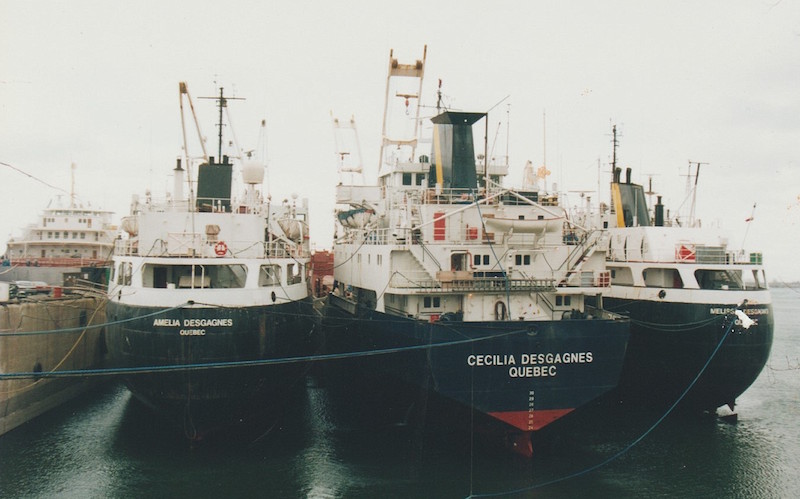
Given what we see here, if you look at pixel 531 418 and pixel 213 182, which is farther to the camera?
pixel 213 182

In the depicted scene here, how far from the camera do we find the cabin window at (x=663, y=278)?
24245mm

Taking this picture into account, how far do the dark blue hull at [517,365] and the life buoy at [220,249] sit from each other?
6.84 m

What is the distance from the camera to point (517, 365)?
56.5 ft

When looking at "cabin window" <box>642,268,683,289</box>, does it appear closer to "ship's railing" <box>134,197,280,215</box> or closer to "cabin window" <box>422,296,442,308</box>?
"cabin window" <box>422,296,442,308</box>

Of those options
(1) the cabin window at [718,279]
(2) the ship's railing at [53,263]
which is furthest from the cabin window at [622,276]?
(2) the ship's railing at [53,263]

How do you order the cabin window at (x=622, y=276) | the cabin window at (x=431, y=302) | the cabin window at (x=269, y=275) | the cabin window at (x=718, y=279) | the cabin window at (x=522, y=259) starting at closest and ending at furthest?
the cabin window at (x=431, y=302)
the cabin window at (x=522, y=259)
the cabin window at (x=269, y=275)
the cabin window at (x=718, y=279)
the cabin window at (x=622, y=276)

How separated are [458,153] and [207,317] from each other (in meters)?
10.9

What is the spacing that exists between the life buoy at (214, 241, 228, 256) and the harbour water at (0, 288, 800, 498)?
6282 millimetres

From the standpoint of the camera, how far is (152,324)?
1795 centimetres

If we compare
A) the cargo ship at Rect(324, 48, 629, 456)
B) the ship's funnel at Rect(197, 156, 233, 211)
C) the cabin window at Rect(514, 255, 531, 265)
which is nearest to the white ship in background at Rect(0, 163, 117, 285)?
the ship's funnel at Rect(197, 156, 233, 211)

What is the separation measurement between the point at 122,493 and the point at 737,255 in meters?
23.8

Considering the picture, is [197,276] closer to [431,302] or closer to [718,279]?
[431,302]

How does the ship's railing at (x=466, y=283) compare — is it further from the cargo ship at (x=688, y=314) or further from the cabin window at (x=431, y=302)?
the cargo ship at (x=688, y=314)

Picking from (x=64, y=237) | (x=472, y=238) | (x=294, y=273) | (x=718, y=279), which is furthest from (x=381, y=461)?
(x=64, y=237)
